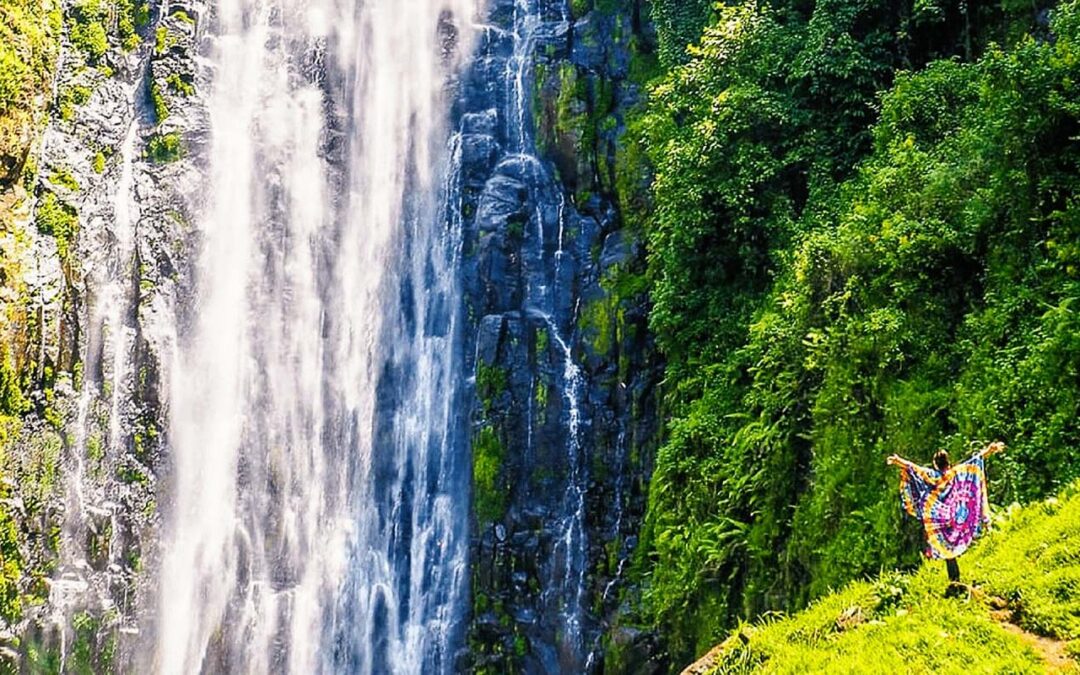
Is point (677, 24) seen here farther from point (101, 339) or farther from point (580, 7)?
point (101, 339)

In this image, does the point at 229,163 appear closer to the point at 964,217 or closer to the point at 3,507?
the point at 3,507

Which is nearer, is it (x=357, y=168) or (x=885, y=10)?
(x=885, y=10)

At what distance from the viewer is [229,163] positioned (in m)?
20.1

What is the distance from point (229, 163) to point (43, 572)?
995cm

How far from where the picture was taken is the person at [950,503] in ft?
16.9

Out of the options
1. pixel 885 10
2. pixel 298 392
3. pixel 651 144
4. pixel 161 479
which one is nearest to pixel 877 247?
pixel 885 10

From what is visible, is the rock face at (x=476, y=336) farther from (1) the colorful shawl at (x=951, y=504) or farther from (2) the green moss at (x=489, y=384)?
(1) the colorful shawl at (x=951, y=504)

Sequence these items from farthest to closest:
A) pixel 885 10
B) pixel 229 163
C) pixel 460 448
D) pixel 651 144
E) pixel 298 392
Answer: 1. pixel 229 163
2. pixel 298 392
3. pixel 460 448
4. pixel 651 144
5. pixel 885 10

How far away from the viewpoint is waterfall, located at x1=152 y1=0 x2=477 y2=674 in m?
16.6

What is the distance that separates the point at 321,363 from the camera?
1870cm

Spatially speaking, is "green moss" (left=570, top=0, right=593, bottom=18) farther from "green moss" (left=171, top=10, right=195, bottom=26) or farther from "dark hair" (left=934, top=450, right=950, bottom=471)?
"dark hair" (left=934, top=450, right=950, bottom=471)

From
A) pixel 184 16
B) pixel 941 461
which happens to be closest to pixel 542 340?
pixel 941 461

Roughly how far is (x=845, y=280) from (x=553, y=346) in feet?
→ 27.8

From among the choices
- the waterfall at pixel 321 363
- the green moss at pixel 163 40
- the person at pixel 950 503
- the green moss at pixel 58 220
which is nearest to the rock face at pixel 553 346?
the waterfall at pixel 321 363
